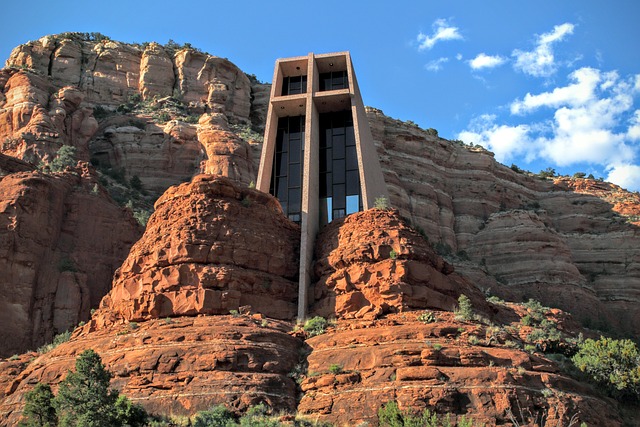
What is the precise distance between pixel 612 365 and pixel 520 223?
31838mm

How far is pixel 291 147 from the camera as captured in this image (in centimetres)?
4669

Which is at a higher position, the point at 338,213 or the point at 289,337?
the point at 338,213

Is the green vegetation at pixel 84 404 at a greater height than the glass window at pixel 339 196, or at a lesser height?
lesser

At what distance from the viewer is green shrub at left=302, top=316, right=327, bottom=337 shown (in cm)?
3316

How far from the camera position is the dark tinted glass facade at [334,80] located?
4744 centimetres

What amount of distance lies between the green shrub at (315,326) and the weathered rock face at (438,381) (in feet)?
2.85

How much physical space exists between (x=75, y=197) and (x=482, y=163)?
40.2 metres

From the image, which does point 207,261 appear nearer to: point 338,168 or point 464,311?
point 464,311

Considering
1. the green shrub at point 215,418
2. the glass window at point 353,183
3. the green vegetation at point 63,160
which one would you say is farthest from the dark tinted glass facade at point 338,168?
the green shrub at point 215,418

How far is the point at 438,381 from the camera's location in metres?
28.3

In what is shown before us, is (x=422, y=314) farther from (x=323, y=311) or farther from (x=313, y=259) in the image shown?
(x=313, y=259)

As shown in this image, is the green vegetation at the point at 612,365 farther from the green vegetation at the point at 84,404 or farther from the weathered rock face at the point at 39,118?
the weathered rock face at the point at 39,118

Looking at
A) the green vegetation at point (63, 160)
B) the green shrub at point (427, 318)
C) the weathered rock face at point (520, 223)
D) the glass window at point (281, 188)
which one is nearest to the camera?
the green shrub at point (427, 318)

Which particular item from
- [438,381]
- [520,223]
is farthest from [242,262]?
[520,223]
